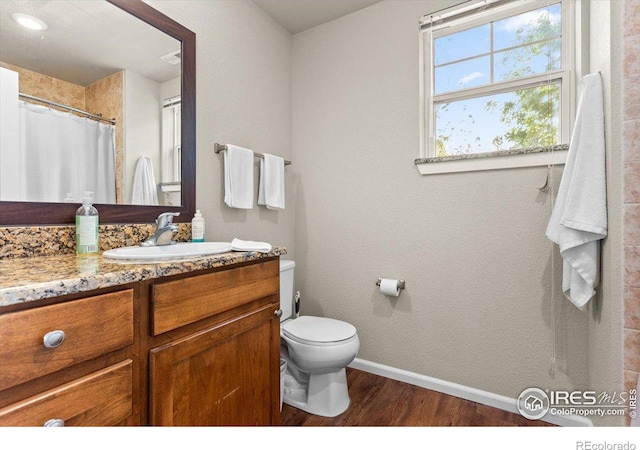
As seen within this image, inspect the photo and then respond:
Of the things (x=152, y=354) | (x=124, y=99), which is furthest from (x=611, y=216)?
→ (x=124, y=99)

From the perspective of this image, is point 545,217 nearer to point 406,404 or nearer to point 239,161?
point 406,404

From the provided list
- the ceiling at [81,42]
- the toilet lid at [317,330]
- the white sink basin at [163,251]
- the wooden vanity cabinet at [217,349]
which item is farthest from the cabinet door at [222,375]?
the ceiling at [81,42]

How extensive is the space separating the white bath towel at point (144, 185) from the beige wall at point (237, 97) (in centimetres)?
25

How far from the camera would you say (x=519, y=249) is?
1.66 meters

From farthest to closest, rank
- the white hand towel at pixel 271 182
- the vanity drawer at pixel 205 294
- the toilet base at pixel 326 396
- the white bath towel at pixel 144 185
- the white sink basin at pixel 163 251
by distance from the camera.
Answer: the white hand towel at pixel 271 182 < the toilet base at pixel 326 396 < the white bath towel at pixel 144 185 < the white sink basin at pixel 163 251 < the vanity drawer at pixel 205 294

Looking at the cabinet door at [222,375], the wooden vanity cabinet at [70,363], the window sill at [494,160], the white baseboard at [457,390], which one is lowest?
the white baseboard at [457,390]

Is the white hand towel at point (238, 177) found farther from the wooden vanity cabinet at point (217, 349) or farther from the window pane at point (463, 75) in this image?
the window pane at point (463, 75)

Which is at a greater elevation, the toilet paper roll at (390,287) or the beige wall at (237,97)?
the beige wall at (237,97)

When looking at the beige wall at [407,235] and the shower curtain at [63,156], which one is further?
the beige wall at [407,235]

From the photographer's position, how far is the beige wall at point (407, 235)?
163 centimetres

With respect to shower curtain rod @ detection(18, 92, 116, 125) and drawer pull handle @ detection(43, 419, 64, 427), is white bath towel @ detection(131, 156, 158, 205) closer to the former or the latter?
shower curtain rod @ detection(18, 92, 116, 125)

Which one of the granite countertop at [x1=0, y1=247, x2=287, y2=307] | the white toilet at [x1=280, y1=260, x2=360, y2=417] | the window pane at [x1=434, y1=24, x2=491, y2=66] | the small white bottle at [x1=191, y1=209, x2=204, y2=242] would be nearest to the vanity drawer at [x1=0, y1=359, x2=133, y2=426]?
the granite countertop at [x1=0, y1=247, x2=287, y2=307]

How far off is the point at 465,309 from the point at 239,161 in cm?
162

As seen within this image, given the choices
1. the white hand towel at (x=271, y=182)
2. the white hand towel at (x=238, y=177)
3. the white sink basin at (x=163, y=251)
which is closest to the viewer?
the white sink basin at (x=163, y=251)
